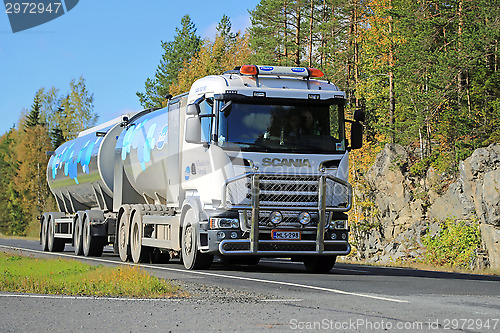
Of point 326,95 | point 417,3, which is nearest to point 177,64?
point 417,3

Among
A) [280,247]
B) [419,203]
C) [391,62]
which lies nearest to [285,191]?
[280,247]

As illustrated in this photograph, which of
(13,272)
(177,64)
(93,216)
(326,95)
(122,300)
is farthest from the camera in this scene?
(177,64)

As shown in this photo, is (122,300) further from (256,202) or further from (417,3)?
(417,3)

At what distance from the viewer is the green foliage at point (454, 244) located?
32541 millimetres

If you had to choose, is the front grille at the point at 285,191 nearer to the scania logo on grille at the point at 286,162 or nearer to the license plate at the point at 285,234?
the scania logo on grille at the point at 286,162

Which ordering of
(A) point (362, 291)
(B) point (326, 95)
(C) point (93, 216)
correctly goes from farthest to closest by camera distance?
(C) point (93, 216), (B) point (326, 95), (A) point (362, 291)

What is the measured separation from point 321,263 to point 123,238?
6.57 metres

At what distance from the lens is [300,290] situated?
1233cm

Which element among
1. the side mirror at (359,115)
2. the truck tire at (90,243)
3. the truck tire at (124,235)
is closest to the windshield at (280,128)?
A: the side mirror at (359,115)

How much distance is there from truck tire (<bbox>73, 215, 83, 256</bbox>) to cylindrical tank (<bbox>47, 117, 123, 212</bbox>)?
65 centimetres

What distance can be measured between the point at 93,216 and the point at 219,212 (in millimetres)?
9580

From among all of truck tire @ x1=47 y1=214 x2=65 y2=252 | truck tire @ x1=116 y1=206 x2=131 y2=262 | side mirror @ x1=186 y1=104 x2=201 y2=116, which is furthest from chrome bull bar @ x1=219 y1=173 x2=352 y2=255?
truck tire @ x1=47 y1=214 x2=65 y2=252

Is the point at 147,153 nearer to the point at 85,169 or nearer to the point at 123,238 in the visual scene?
the point at 123,238

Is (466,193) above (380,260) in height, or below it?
above
